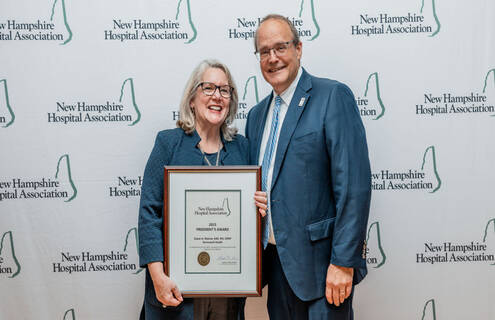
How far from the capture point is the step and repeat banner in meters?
2.06

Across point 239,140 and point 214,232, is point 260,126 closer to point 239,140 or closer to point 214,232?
point 239,140

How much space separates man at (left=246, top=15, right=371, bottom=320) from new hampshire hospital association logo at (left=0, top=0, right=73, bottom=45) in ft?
3.93

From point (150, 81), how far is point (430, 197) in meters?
1.74

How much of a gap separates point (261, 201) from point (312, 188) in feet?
0.69

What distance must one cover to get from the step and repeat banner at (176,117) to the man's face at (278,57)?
1.69ft

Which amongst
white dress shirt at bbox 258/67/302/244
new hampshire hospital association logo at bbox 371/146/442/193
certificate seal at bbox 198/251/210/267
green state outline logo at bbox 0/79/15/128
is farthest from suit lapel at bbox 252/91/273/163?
green state outline logo at bbox 0/79/15/128

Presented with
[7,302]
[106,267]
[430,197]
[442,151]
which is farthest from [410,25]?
[7,302]

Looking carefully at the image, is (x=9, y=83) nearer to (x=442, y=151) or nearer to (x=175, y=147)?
(x=175, y=147)

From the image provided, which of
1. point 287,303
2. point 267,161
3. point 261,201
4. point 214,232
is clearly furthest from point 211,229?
Result: point 287,303

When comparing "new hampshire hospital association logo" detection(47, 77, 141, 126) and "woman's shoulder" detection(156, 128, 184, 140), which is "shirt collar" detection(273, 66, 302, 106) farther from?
"new hampshire hospital association logo" detection(47, 77, 141, 126)

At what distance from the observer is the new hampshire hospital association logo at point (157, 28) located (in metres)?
2.05

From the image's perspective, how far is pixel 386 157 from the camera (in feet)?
6.97

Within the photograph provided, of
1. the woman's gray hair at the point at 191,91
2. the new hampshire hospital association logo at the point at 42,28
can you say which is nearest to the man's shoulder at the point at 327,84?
the woman's gray hair at the point at 191,91

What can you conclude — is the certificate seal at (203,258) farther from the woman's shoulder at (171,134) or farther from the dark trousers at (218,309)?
the woman's shoulder at (171,134)
